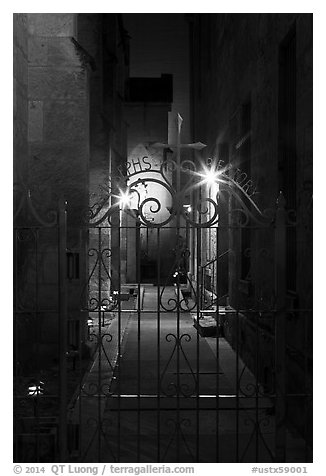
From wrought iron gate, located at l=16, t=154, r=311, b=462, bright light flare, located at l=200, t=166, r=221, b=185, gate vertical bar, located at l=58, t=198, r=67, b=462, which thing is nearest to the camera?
gate vertical bar, located at l=58, t=198, r=67, b=462

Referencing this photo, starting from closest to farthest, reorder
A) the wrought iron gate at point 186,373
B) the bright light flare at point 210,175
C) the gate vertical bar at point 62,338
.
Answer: the gate vertical bar at point 62,338
the wrought iron gate at point 186,373
the bright light flare at point 210,175

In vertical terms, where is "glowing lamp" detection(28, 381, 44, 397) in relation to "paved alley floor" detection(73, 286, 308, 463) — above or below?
above

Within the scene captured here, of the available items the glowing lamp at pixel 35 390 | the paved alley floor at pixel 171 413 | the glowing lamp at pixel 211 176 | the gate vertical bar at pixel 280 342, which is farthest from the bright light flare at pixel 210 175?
the glowing lamp at pixel 35 390

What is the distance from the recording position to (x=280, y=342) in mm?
5301

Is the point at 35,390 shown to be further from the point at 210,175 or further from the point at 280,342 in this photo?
the point at 210,175

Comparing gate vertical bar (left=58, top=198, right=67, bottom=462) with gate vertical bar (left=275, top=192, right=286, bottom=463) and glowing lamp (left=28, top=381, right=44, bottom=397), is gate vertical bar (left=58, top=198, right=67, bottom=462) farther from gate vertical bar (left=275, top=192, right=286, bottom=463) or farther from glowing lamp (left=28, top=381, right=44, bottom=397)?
gate vertical bar (left=275, top=192, right=286, bottom=463)

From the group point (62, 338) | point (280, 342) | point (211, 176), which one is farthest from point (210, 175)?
point (62, 338)

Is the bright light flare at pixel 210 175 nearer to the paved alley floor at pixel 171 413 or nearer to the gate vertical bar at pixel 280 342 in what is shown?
the gate vertical bar at pixel 280 342

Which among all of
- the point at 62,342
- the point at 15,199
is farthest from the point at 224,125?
the point at 62,342

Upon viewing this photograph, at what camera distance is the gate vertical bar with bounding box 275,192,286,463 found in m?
5.23

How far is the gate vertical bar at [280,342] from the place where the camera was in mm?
5230

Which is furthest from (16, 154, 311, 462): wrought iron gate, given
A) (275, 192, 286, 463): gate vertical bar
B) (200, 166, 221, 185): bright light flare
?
(200, 166, 221, 185): bright light flare

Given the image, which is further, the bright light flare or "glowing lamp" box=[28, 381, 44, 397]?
the bright light flare

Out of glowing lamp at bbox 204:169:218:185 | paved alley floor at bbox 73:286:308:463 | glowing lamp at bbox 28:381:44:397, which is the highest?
glowing lamp at bbox 204:169:218:185
